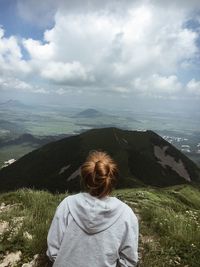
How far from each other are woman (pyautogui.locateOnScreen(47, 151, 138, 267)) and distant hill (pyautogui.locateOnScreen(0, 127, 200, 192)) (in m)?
76.9

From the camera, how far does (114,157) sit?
107m

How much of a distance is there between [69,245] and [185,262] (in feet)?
9.50

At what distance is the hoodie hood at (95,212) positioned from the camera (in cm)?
551

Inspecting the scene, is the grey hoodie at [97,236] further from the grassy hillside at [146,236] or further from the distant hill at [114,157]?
the distant hill at [114,157]

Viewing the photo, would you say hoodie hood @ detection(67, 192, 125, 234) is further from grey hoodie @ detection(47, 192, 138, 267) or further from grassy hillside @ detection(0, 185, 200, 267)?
grassy hillside @ detection(0, 185, 200, 267)

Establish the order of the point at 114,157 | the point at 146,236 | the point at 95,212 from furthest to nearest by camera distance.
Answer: the point at 114,157
the point at 146,236
the point at 95,212

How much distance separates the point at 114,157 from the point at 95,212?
10183cm

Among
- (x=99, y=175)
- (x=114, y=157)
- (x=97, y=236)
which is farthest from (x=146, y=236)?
(x=114, y=157)

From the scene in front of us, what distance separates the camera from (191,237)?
7566mm

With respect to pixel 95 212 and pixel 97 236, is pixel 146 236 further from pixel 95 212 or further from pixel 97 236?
Result: pixel 95 212

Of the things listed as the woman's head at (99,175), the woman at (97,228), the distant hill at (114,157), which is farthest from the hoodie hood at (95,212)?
the distant hill at (114,157)

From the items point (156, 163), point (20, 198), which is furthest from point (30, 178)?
point (20, 198)

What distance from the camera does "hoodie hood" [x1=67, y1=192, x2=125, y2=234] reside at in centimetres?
551

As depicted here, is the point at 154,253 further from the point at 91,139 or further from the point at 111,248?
the point at 91,139
